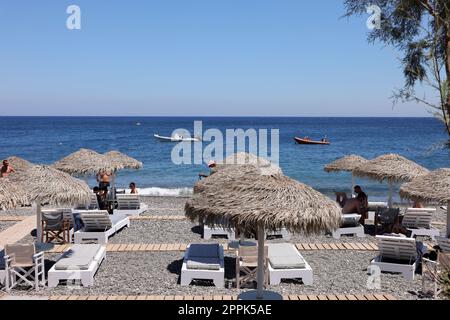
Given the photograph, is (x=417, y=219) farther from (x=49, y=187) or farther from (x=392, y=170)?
(x=49, y=187)

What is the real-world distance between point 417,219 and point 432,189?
2057mm

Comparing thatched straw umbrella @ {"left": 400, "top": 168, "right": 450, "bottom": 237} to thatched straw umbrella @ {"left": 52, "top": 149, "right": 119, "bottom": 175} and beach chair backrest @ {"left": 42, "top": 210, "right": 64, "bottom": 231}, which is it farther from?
thatched straw umbrella @ {"left": 52, "top": 149, "right": 119, "bottom": 175}

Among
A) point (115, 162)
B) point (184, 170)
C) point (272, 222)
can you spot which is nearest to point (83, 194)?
point (272, 222)

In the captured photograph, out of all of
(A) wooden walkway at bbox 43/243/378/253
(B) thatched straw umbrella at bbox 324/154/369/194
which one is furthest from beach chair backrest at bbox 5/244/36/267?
(B) thatched straw umbrella at bbox 324/154/369/194

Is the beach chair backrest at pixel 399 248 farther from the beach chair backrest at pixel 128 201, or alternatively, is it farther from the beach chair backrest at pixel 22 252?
the beach chair backrest at pixel 128 201

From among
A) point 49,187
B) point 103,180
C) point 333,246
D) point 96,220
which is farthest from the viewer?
point 103,180

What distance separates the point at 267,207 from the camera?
6.14 m

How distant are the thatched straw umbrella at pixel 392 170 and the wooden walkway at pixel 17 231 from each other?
30.1ft

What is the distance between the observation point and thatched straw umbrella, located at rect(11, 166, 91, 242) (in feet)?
27.7

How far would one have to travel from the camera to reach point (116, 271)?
8211 mm

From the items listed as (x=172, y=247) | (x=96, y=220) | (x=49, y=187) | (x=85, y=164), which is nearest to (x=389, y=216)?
(x=172, y=247)

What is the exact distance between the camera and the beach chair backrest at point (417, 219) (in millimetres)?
11391

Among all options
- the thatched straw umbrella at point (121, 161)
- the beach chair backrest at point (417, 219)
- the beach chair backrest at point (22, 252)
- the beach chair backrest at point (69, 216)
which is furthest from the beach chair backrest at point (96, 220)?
the beach chair backrest at point (417, 219)

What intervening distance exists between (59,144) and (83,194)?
60.9m
